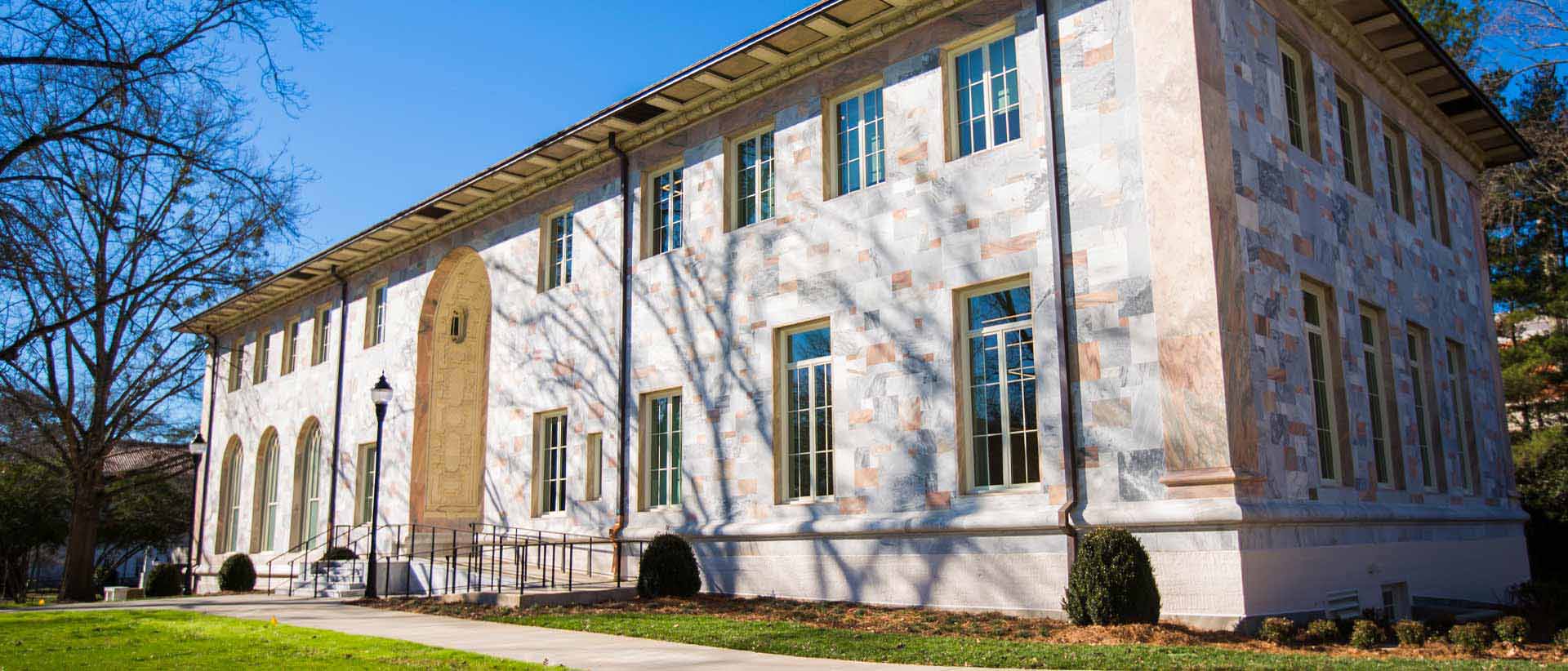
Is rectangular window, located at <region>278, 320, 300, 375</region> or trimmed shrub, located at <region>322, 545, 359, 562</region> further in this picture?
rectangular window, located at <region>278, 320, 300, 375</region>

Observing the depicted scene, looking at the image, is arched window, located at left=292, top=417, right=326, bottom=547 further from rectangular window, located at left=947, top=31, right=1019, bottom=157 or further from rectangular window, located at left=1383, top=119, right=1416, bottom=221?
rectangular window, located at left=1383, top=119, right=1416, bottom=221

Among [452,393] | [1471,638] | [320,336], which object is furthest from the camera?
[320,336]

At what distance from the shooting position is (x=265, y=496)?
1233 inches

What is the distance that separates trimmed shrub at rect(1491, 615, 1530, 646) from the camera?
10.5 meters

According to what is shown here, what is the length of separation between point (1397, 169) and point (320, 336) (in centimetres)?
2497

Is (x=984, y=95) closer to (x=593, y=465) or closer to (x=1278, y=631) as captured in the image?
(x=1278, y=631)

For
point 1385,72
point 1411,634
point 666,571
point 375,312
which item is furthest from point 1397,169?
point 375,312

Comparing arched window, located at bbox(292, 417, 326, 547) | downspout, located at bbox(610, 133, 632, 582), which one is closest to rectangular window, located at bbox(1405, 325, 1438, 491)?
downspout, located at bbox(610, 133, 632, 582)

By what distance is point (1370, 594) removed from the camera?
12.9 metres

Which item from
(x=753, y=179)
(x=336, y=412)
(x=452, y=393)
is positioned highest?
(x=753, y=179)

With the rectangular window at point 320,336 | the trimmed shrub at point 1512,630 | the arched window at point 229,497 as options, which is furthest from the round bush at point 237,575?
the trimmed shrub at point 1512,630

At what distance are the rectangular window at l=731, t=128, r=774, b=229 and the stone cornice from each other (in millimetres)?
7580

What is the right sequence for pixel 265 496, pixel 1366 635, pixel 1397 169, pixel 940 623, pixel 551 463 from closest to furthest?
pixel 1366 635, pixel 940 623, pixel 1397 169, pixel 551 463, pixel 265 496

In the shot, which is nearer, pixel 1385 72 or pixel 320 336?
pixel 1385 72
